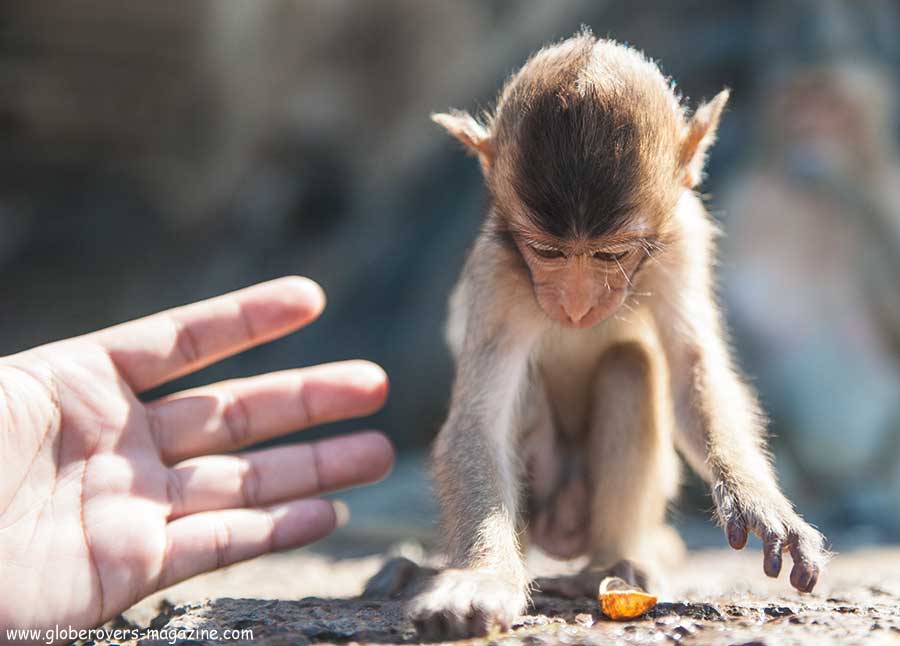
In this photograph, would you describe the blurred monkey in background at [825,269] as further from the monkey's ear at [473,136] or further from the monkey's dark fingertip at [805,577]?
the monkey's ear at [473,136]

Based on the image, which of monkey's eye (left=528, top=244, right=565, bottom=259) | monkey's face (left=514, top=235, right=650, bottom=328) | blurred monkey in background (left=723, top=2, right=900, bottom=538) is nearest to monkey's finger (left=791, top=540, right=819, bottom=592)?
monkey's face (left=514, top=235, right=650, bottom=328)

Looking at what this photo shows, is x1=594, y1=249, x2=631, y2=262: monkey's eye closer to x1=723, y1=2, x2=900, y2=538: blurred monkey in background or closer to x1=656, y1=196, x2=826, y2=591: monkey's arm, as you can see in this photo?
x1=656, y1=196, x2=826, y2=591: monkey's arm

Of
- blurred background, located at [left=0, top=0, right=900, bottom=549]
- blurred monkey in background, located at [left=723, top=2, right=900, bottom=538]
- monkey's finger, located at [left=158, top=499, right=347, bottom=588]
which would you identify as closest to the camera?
monkey's finger, located at [left=158, top=499, right=347, bottom=588]

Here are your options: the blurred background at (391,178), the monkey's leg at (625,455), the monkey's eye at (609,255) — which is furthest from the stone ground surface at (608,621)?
the blurred background at (391,178)

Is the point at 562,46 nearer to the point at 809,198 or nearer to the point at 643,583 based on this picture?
the point at 643,583

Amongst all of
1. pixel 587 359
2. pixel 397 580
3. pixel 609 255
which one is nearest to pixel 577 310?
pixel 609 255

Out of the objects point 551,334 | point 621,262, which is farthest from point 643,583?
point 621,262

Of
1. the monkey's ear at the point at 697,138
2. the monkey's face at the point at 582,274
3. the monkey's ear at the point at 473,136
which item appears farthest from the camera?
the monkey's ear at the point at 473,136
